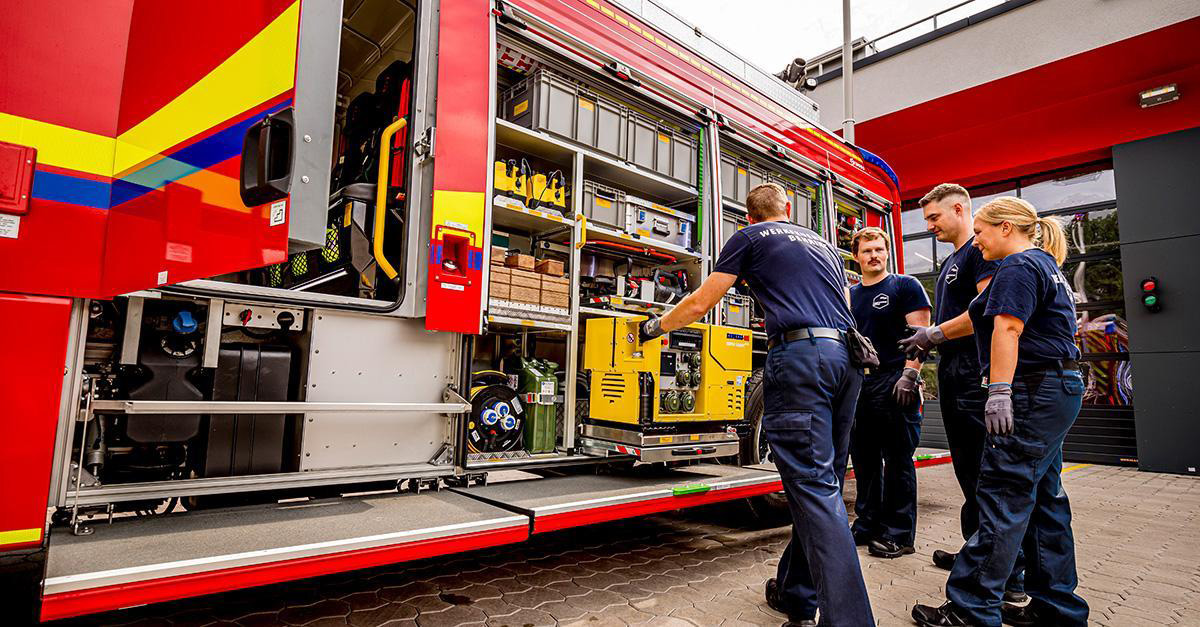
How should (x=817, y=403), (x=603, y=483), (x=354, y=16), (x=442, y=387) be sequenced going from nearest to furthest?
(x=817, y=403), (x=442, y=387), (x=603, y=483), (x=354, y=16)

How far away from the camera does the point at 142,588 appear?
5.48 ft

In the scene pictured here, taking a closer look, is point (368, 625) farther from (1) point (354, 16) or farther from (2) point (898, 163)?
(2) point (898, 163)

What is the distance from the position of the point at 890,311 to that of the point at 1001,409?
1.55 m

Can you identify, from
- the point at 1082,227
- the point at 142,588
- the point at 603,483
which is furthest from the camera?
the point at 1082,227

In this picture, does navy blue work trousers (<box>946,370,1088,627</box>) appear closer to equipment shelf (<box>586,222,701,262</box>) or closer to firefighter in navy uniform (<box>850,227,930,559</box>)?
firefighter in navy uniform (<box>850,227,930,559</box>)

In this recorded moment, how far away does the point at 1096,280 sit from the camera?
9.49 metres

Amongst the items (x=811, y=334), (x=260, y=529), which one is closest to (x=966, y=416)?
(x=811, y=334)

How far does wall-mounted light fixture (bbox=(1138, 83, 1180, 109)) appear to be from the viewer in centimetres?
735

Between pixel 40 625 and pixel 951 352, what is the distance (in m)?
4.38

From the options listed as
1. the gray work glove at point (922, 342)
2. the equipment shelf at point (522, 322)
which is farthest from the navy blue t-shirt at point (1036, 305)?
the equipment shelf at point (522, 322)

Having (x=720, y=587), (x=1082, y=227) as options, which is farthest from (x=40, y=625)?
(x=1082, y=227)

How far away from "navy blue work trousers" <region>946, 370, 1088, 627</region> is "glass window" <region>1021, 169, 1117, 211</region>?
9.19 metres

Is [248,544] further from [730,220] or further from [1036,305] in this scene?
[730,220]

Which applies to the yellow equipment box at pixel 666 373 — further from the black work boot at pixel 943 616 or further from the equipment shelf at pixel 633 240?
the black work boot at pixel 943 616
